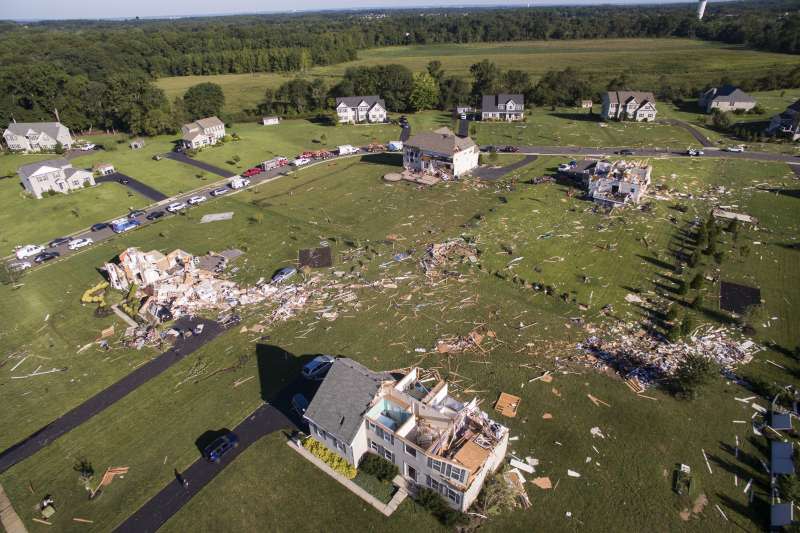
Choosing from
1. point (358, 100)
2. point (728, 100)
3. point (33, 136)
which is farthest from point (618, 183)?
point (33, 136)

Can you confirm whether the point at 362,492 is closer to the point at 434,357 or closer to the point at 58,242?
the point at 434,357

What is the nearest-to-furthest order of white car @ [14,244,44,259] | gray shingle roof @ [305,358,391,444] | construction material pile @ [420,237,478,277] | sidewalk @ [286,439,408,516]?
sidewalk @ [286,439,408,516] → gray shingle roof @ [305,358,391,444] → construction material pile @ [420,237,478,277] → white car @ [14,244,44,259]

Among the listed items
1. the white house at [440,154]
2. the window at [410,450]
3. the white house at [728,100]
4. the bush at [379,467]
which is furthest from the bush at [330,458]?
the white house at [728,100]

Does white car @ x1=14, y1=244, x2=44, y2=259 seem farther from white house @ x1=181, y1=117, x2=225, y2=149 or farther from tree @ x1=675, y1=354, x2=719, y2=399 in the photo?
tree @ x1=675, y1=354, x2=719, y2=399

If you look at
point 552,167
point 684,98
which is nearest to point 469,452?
point 552,167

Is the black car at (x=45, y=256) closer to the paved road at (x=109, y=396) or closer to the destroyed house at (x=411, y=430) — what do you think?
the paved road at (x=109, y=396)

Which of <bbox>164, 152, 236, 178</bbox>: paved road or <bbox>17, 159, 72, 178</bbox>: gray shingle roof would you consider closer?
<bbox>17, 159, 72, 178</bbox>: gray shingle roof

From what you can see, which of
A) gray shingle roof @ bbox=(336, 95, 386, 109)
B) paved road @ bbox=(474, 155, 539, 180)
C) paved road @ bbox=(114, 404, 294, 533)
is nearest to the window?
paved road @ bbox=(114, 404, 294, 533)

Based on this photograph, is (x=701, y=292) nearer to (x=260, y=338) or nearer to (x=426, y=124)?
(x=260, y=338)
